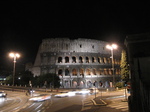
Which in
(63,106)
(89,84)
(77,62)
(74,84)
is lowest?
(89,84)

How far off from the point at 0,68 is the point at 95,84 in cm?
4470

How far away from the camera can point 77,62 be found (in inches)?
1981

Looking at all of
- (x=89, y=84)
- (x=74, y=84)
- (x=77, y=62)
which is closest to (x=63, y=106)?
(x=74, y=84)

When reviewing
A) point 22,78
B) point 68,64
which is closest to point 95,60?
point 68,64

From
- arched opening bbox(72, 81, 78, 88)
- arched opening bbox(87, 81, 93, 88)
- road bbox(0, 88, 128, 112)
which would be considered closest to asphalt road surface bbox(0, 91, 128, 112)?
road bbox(0, 88, 128, 112)

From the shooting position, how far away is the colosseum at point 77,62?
49000mm

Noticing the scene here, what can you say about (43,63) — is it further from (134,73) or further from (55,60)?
(134,73)

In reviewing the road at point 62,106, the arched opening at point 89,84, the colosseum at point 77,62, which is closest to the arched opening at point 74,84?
the colosseum at point 77,62

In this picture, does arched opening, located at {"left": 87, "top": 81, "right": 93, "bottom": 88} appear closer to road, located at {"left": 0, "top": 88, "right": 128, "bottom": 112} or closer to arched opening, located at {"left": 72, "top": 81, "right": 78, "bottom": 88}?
arched opening, located at {"left": 72, "top": 81, "right": 78, "bottom": 88}

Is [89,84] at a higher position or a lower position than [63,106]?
lower

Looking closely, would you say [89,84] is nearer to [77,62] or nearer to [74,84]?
[74,84]

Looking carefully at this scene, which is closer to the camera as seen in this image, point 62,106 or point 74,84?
point 62,106

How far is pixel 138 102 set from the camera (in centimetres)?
716

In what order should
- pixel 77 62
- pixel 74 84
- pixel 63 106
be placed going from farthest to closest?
pixel 77 62
pixel 74 84
pixel 63 106
